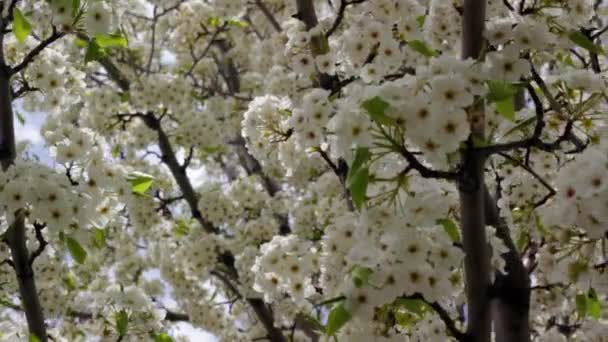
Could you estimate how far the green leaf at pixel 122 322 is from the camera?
4.70 metres

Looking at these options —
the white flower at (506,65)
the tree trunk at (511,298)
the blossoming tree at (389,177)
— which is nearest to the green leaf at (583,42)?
the blossoming tree at (389,177)

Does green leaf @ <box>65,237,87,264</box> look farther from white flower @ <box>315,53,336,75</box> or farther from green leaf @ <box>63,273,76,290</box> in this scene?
green leaf @ <box>63,273,76,290</box>

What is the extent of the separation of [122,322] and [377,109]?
2.89 m

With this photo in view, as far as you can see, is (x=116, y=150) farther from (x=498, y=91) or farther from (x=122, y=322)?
(x=498, y=91)

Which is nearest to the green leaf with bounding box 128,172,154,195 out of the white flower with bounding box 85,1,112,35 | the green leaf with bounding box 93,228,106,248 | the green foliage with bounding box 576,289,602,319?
the green leaf with bounding box 93,228,106,248

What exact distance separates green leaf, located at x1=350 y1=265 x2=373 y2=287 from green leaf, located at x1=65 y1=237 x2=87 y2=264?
1.56 metres

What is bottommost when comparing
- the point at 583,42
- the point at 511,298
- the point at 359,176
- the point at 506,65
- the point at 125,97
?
the point at 359,176

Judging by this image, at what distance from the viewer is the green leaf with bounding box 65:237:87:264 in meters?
3.62

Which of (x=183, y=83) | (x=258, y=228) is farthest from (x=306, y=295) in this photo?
Result: (x=183, y=83)

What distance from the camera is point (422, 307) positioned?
10.1 feet

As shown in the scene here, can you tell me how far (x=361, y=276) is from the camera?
2695 millimetres

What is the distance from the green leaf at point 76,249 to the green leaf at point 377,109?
179 centimetres

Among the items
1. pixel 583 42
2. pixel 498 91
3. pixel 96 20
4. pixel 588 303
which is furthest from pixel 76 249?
pixel 583 42

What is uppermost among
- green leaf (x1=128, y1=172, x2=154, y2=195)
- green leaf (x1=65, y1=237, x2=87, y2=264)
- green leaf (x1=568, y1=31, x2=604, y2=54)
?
green leaf (x1=568, y1=31, x2=604, y2=54)
